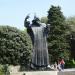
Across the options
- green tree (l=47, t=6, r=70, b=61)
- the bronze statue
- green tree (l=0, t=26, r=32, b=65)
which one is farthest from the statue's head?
green tree (l=47, t=6, r=70, b=61)

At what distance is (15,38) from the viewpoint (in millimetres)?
53375

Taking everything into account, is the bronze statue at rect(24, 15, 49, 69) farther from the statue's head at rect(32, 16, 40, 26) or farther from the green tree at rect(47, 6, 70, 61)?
the green tree at rect(47, 6, 70, 61)

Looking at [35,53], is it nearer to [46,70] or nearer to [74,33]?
[46,70]

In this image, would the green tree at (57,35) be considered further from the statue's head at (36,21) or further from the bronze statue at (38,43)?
the statue's head at (36,21)

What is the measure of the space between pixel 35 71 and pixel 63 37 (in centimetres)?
4663

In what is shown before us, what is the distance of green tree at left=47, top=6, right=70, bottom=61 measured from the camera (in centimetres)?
6444

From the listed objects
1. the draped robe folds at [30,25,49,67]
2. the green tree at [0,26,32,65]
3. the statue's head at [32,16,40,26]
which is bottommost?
the draped robe folds at [30,25,49,67]

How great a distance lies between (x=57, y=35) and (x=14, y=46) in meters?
14.7

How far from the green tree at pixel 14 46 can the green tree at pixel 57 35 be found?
11396mm

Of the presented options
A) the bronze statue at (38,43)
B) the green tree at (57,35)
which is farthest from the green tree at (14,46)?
the bronze statue at (38,43)

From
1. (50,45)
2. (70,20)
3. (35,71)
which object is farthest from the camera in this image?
(70,20)

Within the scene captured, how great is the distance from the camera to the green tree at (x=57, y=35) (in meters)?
64.4

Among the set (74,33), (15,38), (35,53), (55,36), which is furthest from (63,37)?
(35,53)

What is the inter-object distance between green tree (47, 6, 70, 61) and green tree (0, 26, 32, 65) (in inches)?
449
